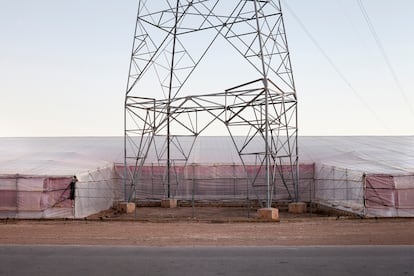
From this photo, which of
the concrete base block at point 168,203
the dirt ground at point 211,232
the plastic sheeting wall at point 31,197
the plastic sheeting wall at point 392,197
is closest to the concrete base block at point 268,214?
the dirt ground at point 211,232

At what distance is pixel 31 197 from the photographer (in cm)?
2089

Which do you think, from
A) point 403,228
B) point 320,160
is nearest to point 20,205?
point 403,228

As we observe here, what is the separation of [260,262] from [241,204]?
2008cm

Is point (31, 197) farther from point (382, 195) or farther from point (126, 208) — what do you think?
point (382, 195)

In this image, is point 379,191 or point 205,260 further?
point 379,191

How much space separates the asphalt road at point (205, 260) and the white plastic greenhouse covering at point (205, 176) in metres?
8.55

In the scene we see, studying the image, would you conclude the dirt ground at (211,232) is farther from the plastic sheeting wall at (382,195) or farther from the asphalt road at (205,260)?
the asphalt road at (205,260)

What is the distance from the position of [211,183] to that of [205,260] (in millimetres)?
20378

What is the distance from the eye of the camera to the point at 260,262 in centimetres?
1048

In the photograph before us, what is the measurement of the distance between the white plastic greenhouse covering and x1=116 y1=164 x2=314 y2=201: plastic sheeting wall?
63 mm

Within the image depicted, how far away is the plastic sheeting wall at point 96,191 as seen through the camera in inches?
886

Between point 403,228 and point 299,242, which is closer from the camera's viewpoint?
point 299,242

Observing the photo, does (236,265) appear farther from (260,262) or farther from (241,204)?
(241,204)

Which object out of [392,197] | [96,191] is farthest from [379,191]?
[96,191]
